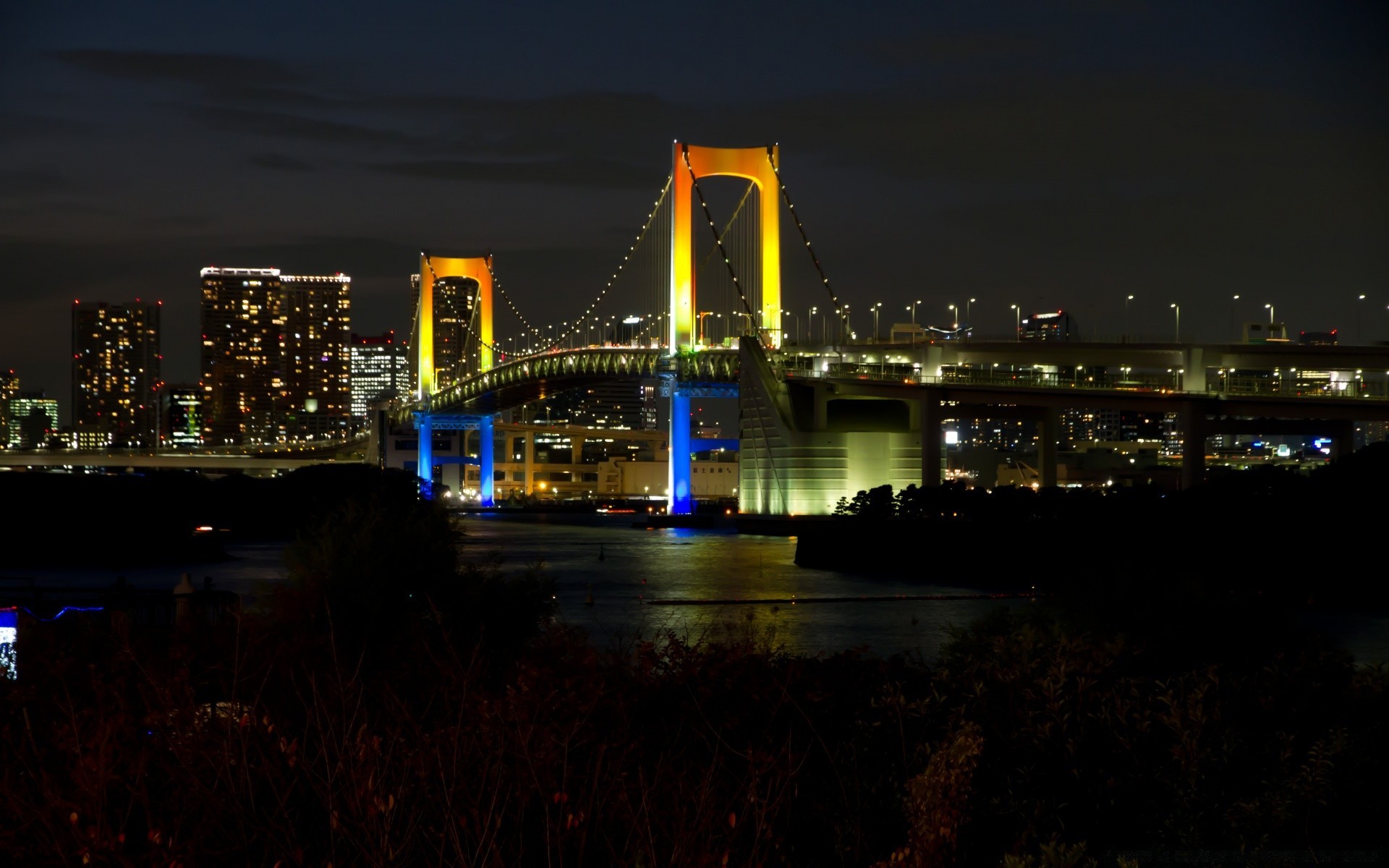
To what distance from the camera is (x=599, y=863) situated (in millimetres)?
5699

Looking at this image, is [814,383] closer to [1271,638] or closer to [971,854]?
[1271,638]

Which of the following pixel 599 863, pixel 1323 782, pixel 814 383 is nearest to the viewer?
pixel 599 863

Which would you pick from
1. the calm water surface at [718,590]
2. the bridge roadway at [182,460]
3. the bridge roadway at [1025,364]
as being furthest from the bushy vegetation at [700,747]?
the bridge roadway at [182,460]

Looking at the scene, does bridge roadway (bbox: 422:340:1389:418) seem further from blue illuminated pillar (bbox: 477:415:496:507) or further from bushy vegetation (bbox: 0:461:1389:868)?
bushy vegetation (bbox: 0:461:1389:868)

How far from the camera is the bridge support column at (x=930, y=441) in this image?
4616 cm

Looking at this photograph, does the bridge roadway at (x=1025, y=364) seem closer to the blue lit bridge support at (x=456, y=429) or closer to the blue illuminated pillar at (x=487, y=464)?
the blue lit bridge support at (x=456, y=429)

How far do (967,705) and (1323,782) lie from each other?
Answer: 1.76m

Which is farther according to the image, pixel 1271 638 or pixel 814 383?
pixel 814 383

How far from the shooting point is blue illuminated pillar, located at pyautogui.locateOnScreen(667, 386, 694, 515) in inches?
2160

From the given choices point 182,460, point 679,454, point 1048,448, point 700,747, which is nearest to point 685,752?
point 700,747

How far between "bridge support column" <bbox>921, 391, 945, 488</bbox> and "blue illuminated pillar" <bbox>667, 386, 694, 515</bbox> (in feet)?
34.6

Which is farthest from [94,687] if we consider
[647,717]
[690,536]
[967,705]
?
[690,536]

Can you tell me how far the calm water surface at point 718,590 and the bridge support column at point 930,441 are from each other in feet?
15.0

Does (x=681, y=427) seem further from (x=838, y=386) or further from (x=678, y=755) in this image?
(x=678, y=755)
